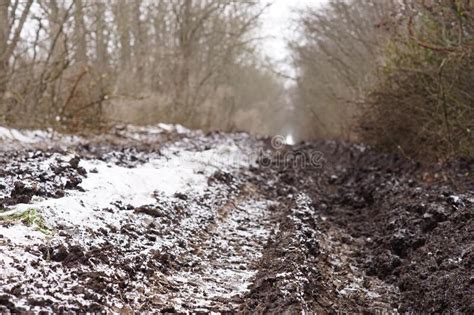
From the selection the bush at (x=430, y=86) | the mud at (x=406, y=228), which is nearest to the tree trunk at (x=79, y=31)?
the mud at (x=406, y=228)

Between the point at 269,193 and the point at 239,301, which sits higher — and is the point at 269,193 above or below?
above

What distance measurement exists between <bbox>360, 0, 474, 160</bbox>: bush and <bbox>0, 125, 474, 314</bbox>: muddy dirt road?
0.83 metres

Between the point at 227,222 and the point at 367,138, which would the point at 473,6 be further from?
the point at 367,138

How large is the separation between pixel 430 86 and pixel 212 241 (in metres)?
5.75

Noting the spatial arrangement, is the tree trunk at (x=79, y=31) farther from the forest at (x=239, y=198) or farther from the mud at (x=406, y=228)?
the mud at (x=406, y=228)

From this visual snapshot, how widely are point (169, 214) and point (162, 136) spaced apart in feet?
33.3

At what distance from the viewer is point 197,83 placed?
27.1 meters

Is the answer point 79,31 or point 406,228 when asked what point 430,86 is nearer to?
point 406,228

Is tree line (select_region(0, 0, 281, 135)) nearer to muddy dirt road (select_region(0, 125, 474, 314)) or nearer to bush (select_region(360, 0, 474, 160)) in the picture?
muddy dirt road (select_region(0, 125, 474, 314))

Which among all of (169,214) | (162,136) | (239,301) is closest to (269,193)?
(169,214)

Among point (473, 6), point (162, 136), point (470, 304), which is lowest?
point (470, 304)

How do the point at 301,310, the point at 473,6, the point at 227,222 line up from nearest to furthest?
the point at 301,310 < the point at 227,222 < the point at 473,6

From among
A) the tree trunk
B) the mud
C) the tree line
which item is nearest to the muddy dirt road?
the mud

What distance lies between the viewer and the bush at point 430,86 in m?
8.60
